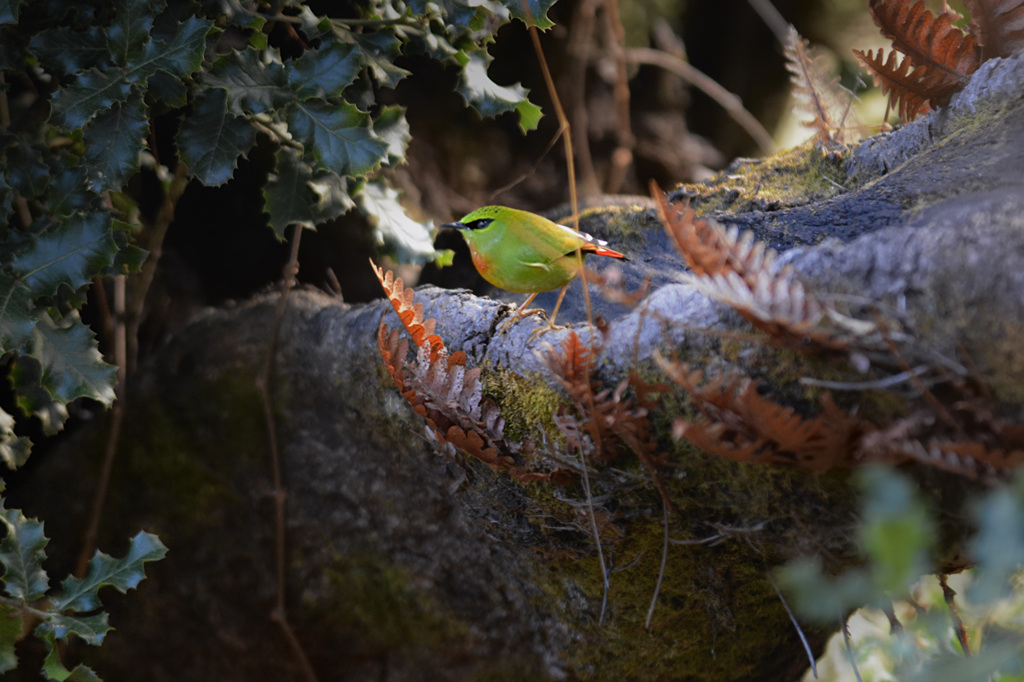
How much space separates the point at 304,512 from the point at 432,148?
1551mm

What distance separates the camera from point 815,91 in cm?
202

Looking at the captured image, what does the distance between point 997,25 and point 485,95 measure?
1113mm

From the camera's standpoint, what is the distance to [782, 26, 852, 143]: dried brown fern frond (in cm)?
199

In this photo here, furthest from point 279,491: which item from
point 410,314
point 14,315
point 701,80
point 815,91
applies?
point 701,80

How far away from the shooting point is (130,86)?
1.37m

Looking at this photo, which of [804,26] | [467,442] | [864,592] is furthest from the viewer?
[804,26]

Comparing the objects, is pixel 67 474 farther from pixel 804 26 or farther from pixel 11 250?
pixel 804 26

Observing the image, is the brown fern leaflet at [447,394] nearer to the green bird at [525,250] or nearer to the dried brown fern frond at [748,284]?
the green bird at [525,250]

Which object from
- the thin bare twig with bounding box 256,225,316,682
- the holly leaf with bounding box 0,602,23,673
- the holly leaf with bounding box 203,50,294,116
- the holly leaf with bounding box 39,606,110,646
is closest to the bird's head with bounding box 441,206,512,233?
the holly leaf with bounding box 203,50,294,116

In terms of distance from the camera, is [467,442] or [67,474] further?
[67,474]

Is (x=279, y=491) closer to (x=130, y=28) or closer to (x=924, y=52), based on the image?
(x=130, y=28)

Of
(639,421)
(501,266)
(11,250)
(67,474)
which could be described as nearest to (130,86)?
(11,250)

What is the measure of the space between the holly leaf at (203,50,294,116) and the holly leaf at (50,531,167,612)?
39.5 inches

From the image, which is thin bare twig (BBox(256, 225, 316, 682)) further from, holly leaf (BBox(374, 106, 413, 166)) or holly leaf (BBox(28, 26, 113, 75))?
holly leaf (BBox(28, 26, 113, 75))
